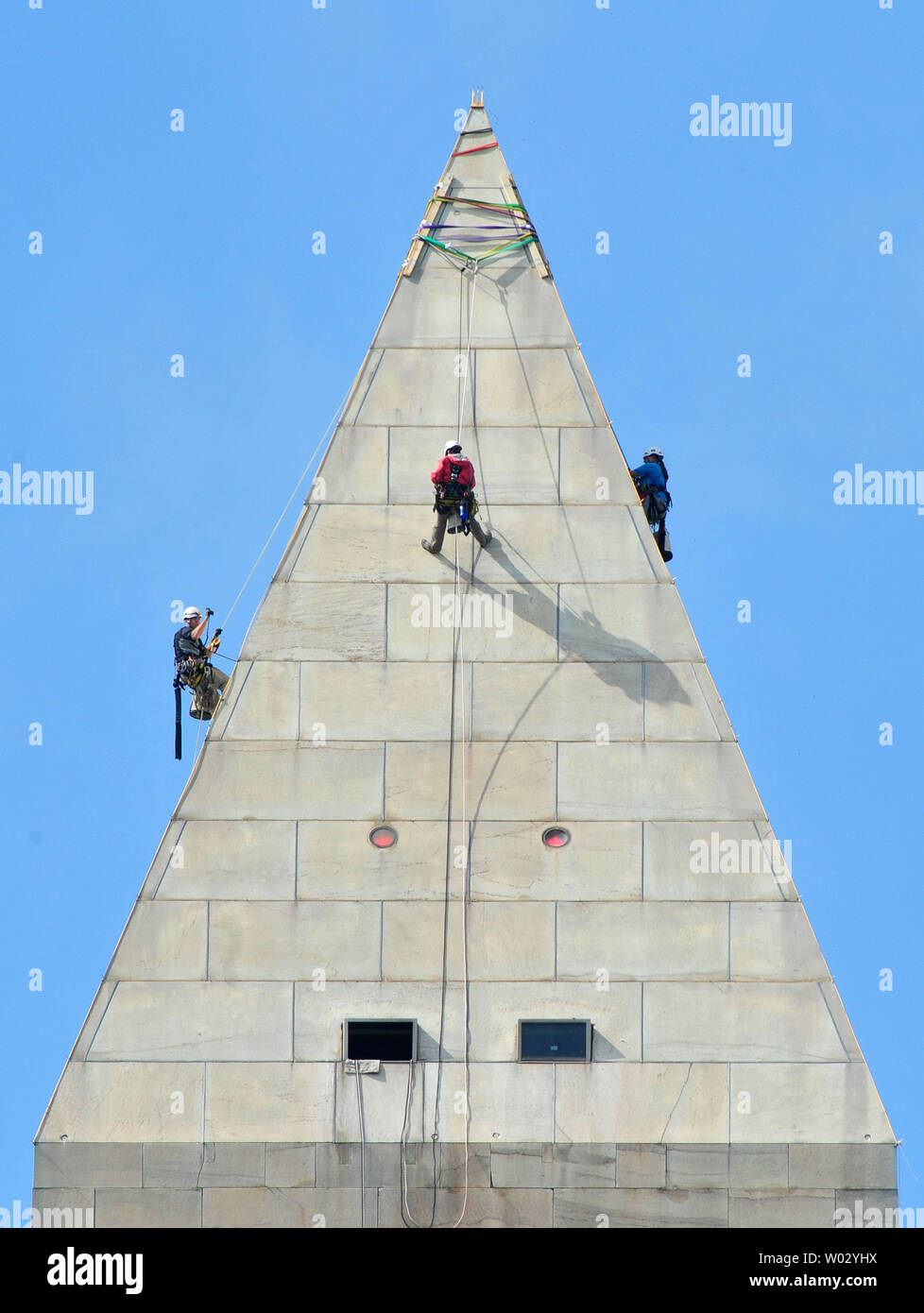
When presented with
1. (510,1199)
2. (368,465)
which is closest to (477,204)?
(368,465)

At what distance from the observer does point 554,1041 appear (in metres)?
50.3

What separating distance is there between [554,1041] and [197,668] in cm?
989

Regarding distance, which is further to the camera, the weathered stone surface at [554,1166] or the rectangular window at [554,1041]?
the rectangular window at [554,1041]

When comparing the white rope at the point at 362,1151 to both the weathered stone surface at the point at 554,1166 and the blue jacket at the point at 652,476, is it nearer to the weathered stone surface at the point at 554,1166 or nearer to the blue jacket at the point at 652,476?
the weathered stone surface at the point at 554,1166

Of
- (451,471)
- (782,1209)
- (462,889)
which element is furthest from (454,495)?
(782,1209)

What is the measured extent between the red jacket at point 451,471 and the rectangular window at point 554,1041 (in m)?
9.90

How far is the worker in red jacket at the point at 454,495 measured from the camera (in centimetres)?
5156

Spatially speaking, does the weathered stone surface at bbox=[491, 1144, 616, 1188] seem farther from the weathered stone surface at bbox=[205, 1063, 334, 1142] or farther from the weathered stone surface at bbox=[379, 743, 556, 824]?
the weathered stone surface at bbox=[379, 743, 556, 824]

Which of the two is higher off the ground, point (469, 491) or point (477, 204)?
point (477, 204)

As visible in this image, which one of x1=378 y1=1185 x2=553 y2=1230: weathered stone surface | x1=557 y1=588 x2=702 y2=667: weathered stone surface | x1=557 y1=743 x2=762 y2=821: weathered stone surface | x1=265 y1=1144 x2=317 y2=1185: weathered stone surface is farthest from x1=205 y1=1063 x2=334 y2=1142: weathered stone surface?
x1=557 y1=588 x2=702 y2=667: weathered stone surface

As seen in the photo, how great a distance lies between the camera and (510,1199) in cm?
4947

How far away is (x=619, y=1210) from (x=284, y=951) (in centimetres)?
754

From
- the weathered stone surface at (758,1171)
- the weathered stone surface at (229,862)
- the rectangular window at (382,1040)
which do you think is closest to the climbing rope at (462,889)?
the rectangular window at (382,1040)
